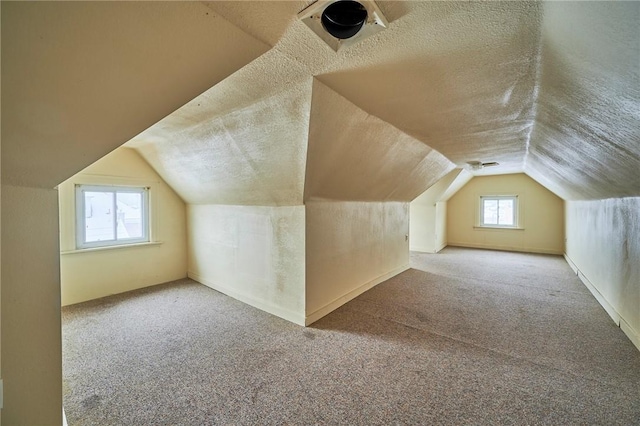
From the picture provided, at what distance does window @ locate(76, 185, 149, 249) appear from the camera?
10.5ft

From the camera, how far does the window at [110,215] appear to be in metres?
3.21

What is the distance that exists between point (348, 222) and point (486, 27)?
2.43 metres

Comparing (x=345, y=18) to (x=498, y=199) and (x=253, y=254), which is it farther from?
(x=498, y=199)

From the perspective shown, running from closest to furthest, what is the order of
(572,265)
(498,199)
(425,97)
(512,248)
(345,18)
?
(345,18), (425,97), (572,265), (512,248), (498,199)

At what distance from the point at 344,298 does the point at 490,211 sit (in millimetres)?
5988

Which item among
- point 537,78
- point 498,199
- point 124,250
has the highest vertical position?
point 537,78

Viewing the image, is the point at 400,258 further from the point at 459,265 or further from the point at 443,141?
the point at 443,141

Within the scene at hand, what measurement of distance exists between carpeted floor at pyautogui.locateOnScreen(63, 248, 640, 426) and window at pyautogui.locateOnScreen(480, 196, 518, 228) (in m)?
3.92

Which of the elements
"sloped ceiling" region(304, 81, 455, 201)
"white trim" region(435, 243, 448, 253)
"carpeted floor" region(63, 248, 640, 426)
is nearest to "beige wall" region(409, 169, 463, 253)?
"white trim" region(435, 243, 448, 253)

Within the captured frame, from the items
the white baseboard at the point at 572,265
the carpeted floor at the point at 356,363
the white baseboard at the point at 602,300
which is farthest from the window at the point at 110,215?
the white baseboard at the point at 572,265

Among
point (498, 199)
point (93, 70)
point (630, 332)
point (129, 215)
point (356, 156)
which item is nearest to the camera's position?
point (93, 70)

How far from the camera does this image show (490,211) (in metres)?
7.01

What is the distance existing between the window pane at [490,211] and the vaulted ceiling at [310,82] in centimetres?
494

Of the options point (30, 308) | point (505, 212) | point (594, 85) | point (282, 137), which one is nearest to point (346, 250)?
point (282, 137)
